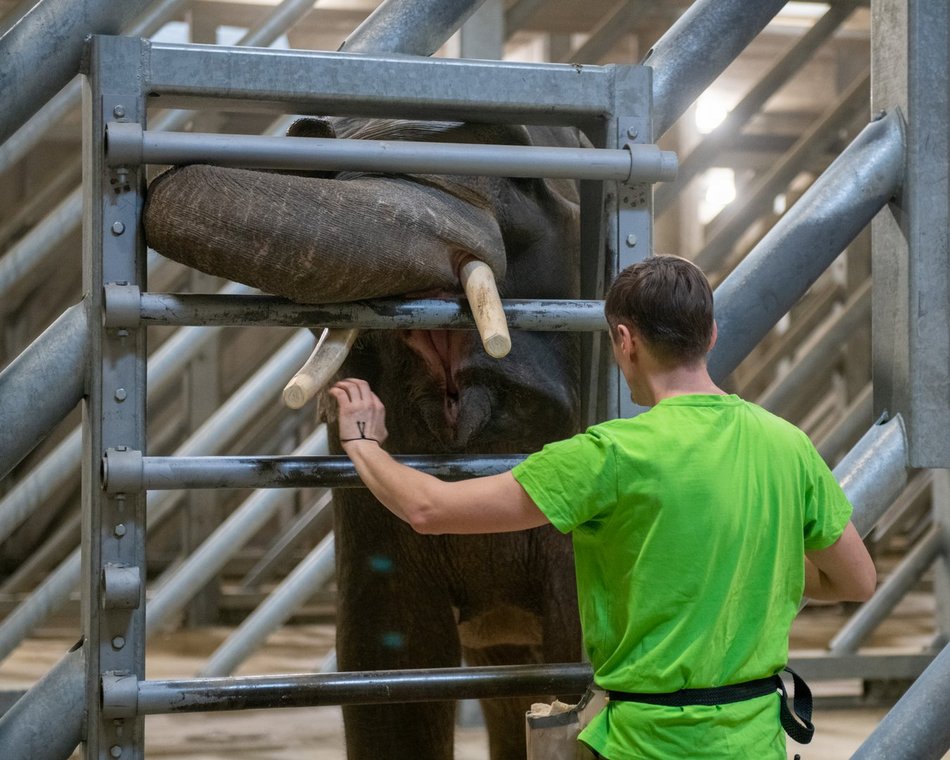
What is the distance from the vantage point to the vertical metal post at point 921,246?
2.19m

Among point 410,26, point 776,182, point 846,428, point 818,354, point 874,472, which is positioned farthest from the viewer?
point 776,182

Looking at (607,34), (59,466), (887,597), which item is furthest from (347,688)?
(607,34)

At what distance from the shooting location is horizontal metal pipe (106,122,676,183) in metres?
1.74

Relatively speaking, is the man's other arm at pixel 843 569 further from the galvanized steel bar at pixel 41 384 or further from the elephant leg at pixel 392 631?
the elephant leg at pixel 392 631

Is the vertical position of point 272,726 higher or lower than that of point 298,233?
lower

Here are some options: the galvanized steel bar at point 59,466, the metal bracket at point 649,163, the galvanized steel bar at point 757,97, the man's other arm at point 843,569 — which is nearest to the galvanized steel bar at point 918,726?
the man's other arm at point 843,569

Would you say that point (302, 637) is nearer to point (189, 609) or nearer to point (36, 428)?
point (189, 609)

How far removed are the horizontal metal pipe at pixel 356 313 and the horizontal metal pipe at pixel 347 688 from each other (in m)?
0.46

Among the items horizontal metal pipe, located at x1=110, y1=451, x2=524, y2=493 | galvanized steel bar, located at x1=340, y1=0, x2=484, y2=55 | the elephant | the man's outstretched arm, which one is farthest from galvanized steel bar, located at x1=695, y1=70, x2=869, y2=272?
the man's outstretched arm

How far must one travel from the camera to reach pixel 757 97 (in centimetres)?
578

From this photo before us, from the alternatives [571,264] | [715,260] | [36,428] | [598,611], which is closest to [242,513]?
[715,260]

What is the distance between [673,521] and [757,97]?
4557 millimetres

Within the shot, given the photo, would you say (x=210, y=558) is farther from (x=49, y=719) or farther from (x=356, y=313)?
(x=356, y=313)

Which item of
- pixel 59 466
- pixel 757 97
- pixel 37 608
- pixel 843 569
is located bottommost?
pixel 37 608
